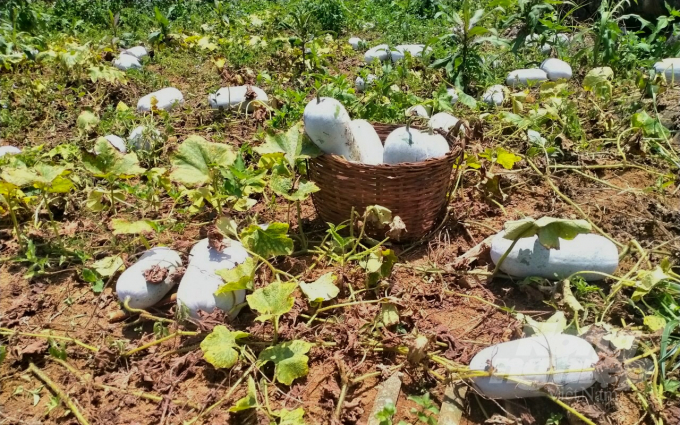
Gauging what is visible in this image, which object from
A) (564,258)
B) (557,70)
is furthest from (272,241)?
(557,70)

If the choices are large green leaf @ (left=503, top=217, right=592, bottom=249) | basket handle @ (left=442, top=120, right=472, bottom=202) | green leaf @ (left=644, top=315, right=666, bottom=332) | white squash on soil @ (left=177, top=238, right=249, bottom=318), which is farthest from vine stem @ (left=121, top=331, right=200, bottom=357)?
green leaf @ (left=644, top=315, right=666, bottom=332)

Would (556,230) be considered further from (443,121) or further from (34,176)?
(34,176)

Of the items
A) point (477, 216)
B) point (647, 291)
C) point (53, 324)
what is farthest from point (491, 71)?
point (53, 324)

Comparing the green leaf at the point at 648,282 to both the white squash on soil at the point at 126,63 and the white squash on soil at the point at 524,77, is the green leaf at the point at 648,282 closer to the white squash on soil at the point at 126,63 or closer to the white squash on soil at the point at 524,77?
the white squash on soil at the point at 524,77

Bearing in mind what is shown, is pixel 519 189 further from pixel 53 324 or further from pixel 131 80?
pixel 131 80

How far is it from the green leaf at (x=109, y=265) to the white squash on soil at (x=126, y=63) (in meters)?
2.98

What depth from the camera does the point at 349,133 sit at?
2572 millimetres

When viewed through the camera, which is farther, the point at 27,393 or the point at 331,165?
the point at 331,165

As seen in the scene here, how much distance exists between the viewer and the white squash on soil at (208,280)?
86.3 inches

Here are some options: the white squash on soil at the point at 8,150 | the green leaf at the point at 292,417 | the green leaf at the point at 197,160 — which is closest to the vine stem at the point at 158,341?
the green leaf at the point at 292,417

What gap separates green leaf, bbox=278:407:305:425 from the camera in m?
1.78

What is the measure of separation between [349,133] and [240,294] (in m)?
0.88

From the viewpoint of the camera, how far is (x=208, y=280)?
2229 millimetres

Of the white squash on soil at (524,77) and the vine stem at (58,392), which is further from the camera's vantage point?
the white squash on soil at (524,77)
